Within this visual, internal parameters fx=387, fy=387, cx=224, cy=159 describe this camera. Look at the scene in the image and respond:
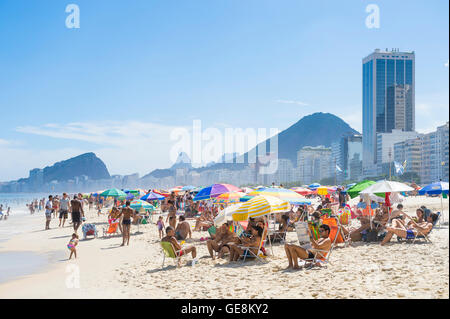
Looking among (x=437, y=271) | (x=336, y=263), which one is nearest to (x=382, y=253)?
(x=336, y=263)

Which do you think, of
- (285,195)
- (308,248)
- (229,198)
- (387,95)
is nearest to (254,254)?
(308,248)

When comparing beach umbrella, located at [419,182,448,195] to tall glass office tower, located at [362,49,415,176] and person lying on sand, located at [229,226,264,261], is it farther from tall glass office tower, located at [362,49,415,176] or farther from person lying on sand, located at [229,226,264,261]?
tall glass office tower, located at [362,49,415,176]

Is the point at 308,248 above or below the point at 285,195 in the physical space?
below

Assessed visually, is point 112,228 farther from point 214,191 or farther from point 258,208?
point 258,208

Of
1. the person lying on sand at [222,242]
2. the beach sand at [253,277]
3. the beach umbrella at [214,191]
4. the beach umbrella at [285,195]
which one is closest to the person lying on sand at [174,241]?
the beach sand at [253,277]

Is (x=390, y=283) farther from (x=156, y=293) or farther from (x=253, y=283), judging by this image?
(x=156, y=293)
